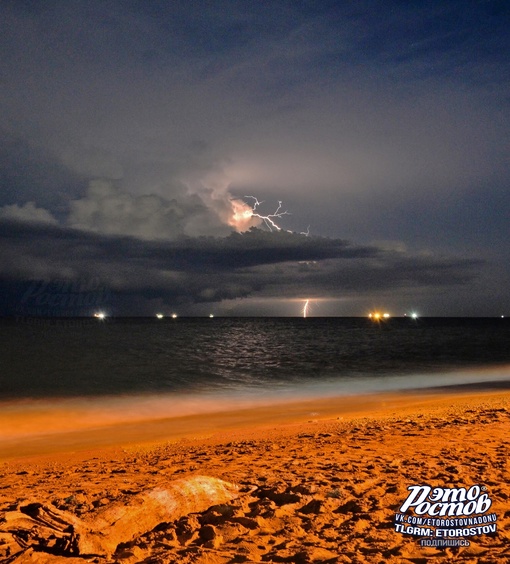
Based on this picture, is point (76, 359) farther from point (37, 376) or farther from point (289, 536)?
point (289, 536)

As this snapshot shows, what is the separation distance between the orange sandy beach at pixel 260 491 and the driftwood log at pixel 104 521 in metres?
0.01

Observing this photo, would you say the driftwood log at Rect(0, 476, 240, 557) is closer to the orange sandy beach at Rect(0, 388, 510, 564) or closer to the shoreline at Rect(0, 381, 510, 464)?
the orange sandy beach at Rect(0, 388, 510, 564)

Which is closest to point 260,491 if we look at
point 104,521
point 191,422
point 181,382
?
point 104,521

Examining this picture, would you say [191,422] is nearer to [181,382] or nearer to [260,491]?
[260,491]

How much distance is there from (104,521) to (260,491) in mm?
2398

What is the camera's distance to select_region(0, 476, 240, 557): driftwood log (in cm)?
472

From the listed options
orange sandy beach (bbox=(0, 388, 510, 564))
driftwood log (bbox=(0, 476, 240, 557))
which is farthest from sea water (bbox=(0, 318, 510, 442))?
driftwood log (bbox=(0, 476, 240, 557))

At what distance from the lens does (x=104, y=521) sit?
5113mm

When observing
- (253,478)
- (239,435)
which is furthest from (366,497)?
(239,435)

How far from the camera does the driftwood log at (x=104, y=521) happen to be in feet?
15.5

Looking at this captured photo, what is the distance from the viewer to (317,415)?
54.4ft

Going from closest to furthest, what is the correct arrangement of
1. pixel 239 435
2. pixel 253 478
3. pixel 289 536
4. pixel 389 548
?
1. pixel 389 548
2. pixel 289 536
3. pixel 253 478
4. pixel 239 435

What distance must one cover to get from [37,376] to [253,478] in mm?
30438

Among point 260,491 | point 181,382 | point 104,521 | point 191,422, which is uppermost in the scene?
point 104,521
